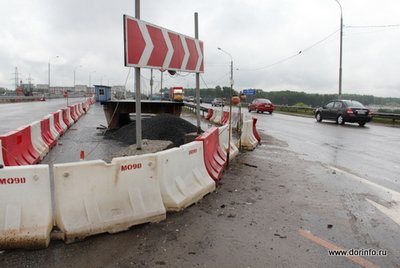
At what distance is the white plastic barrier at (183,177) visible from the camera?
15.9 feet

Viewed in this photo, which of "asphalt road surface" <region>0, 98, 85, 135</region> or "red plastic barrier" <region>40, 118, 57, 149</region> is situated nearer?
"red plastic barrier" <region>40, 118, 57, 149</region>

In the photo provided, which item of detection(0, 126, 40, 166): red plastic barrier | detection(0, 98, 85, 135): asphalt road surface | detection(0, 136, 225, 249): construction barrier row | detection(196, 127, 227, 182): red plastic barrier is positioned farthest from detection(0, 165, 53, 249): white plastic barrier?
detection(0, 98, 85, 135): asphalt road surface

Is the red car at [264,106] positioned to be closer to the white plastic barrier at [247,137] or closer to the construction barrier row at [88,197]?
the white plastic barrier at [247,137]

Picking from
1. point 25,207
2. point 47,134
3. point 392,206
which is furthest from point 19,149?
point 392,206

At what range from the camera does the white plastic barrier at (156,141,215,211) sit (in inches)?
191

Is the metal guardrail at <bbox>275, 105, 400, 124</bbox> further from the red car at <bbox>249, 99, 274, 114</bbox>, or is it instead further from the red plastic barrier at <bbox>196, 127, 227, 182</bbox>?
the red plastic barrier at <bbox>196, 127, 227, 182</bbox>

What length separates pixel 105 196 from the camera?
4.29 metres

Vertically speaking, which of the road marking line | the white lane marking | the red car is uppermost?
the red car

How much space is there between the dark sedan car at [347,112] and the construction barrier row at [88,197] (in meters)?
20.1

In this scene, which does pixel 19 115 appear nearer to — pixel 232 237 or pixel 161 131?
pixel 161 131

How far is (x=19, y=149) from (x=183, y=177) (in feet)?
14.4

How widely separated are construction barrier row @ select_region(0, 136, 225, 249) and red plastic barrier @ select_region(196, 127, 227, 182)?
3.76 ft

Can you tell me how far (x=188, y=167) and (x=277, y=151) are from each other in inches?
234

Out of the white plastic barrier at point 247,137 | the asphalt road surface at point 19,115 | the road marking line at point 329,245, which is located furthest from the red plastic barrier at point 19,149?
the asphalt road surface at point 19,115
